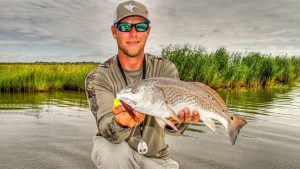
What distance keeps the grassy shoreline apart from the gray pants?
43.5 ft

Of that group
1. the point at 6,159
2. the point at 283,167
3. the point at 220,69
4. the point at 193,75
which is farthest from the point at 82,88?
the point at 283,167

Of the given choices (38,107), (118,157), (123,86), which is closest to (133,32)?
(123,86)

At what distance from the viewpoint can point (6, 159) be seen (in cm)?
572

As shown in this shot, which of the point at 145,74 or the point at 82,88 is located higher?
Answer: the point at 145,74

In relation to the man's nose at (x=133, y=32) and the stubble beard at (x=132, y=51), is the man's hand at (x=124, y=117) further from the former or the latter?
the man's nose at (x=133, y=32)

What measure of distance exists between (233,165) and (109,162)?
2.43 meters

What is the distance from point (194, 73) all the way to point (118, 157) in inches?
587

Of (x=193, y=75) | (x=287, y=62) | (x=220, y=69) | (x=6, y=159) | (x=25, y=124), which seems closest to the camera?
(x=6, y=159)

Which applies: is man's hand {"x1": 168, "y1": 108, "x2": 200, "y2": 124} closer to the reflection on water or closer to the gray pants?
the gray pants

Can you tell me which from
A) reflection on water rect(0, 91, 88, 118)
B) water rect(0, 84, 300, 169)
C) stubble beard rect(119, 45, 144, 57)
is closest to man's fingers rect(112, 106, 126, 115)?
stubble beard rect(119, 45, 144, 57)

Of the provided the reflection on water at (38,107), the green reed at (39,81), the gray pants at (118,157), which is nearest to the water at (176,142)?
the reflection on water at (38,107)

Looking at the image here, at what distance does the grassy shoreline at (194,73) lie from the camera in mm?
16641

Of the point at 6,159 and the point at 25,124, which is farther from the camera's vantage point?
the point at 25,124

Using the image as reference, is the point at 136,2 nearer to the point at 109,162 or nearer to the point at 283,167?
the point at 109,162
